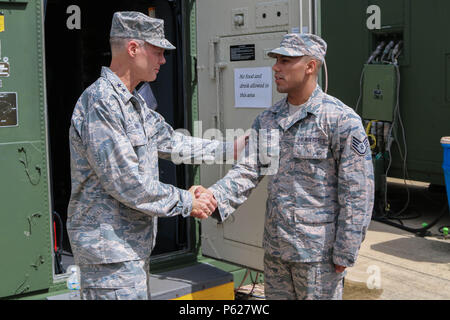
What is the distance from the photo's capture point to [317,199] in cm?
312

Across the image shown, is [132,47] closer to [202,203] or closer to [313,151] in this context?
[202,203]

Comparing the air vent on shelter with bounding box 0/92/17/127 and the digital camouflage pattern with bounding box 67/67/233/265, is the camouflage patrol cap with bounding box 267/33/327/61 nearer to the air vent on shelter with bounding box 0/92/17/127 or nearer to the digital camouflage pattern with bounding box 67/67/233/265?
the digital camouflage pattern with bounding box 67/67/233/265

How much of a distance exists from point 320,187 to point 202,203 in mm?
641

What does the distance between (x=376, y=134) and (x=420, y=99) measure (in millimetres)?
729

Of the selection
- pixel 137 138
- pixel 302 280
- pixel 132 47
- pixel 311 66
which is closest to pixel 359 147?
pixel 311 66

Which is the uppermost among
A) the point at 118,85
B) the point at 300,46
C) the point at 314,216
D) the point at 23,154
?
the point at 300,46

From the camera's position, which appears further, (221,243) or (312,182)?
(221,243)

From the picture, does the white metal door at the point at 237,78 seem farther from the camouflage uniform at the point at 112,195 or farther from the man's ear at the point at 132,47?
the camouflage uniform at the point at 112,195

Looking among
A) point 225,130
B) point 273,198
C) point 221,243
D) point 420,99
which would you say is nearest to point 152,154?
point 273,198

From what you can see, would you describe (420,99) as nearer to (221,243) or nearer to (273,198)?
(221,243)

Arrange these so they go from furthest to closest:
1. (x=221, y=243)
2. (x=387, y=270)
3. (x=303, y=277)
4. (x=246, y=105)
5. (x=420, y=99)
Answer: (x=420, y=99), (x=387, y=270), (x=221, y=243), (x=246, y=105), (x=303, y=277)

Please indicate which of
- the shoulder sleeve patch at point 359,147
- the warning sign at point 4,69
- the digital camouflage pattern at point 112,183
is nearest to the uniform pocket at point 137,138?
the digital camouflage pattern at point 112,183

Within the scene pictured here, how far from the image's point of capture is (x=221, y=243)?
4488 mm

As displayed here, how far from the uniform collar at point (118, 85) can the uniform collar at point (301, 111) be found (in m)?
0.89
